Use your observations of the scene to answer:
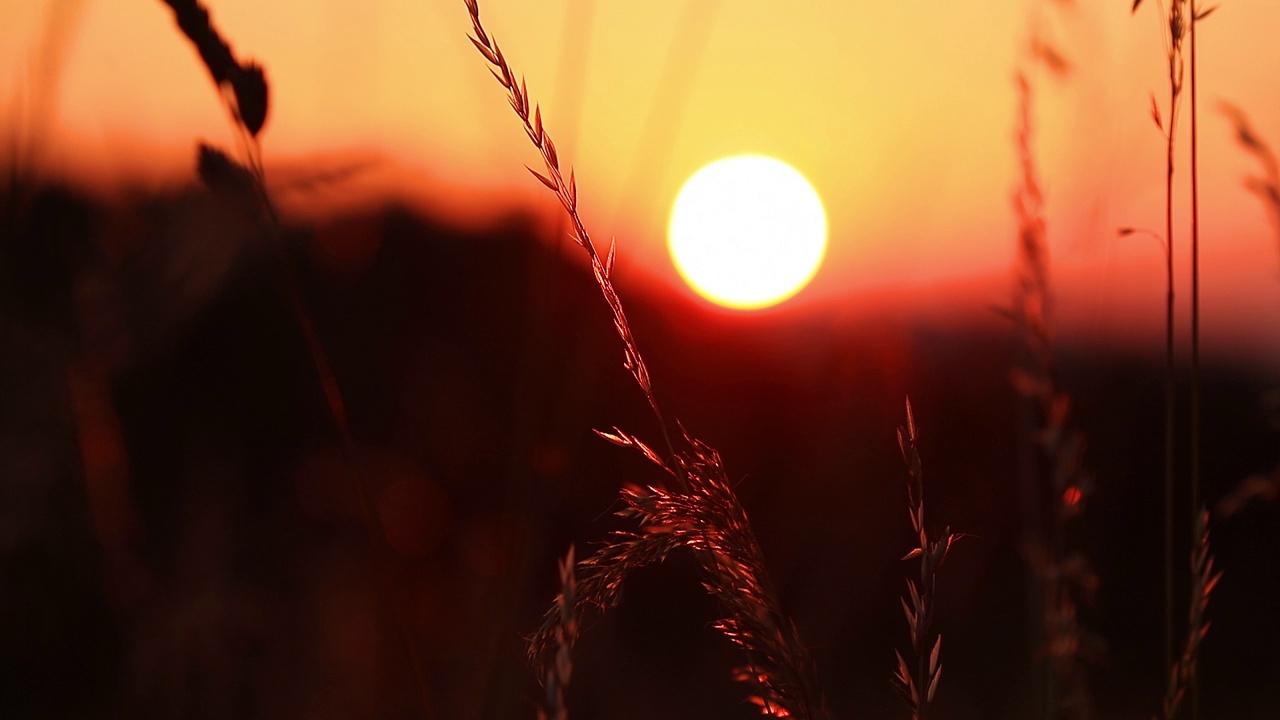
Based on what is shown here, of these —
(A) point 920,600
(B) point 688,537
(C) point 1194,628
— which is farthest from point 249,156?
(C) point 1194,628

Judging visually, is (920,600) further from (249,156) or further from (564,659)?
(249,156)

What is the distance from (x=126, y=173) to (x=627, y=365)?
4.42ft

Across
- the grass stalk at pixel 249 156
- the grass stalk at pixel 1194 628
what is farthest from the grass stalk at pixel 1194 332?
the grass stalk at pixel 249 156

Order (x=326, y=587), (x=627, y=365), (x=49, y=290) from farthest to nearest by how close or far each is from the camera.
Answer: (x=326, y=587) → (x=49, y=290) → (x=627, y=365)

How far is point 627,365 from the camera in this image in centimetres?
89

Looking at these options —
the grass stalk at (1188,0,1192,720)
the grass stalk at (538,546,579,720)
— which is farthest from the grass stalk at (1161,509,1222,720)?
the grass stalk at (538,546,579,720)

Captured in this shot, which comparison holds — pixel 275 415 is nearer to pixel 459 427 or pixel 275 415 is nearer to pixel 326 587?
pixel 459 427

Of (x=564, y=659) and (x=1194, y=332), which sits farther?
(x=1194, y=332)

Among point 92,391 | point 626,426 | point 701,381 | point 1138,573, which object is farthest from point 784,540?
point 92,391

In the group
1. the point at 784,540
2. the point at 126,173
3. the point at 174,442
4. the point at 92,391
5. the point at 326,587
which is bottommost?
the point at 784,540

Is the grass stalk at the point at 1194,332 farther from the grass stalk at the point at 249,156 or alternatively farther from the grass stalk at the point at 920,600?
the grass stalk at the point at 249,156

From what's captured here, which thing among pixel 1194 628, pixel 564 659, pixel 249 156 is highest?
pixel 249 156

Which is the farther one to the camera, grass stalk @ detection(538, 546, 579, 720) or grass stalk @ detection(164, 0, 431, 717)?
grass stalk @ detection(164, 0, 431, 717)

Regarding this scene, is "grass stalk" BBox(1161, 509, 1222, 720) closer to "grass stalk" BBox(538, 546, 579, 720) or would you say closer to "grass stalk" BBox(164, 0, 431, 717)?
"grass stalk" BBox(538, 546, 579, 720)
